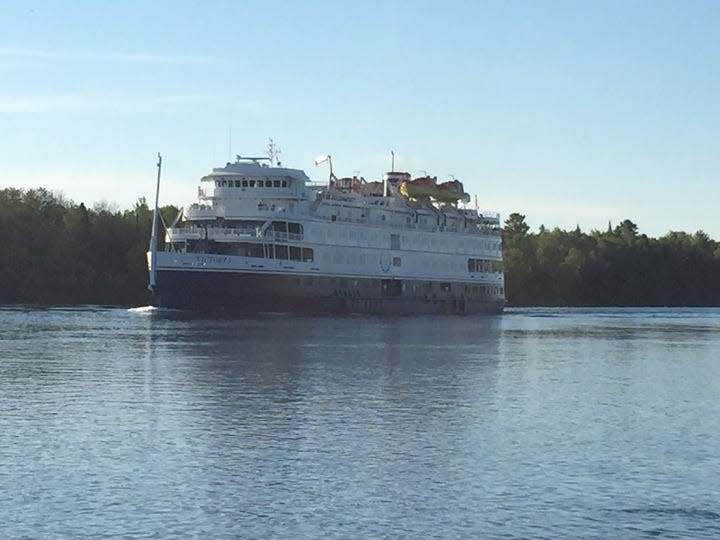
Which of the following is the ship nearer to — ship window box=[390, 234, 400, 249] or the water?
ship window box=[390, 234, 400, 249]

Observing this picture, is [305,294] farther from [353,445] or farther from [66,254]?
[353,445]

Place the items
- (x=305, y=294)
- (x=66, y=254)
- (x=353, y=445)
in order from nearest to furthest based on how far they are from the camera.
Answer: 1. (x=353, y=445)
2. (x=305, y=294)
3. (x=66, y=254)

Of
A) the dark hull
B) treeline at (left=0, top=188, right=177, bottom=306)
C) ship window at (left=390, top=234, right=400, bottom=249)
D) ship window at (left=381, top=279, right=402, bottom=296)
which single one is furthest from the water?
treeline at (left=0, top=188, right=177, bottom=306)

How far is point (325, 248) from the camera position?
116 metres

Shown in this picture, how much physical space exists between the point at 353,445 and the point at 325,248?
84143 mm

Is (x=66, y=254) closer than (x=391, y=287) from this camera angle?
No

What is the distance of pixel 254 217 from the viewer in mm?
109625

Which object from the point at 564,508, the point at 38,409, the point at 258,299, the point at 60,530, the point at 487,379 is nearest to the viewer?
the point at 60,530

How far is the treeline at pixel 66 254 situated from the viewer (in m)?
151

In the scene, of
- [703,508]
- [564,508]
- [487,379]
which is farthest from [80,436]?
[487,379]

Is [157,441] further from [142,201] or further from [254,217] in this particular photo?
[142,201]

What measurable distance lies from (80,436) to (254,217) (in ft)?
254

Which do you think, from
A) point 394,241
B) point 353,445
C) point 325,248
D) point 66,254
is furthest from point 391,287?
point 353,445

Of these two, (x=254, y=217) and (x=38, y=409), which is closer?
(x=38, y=409)
